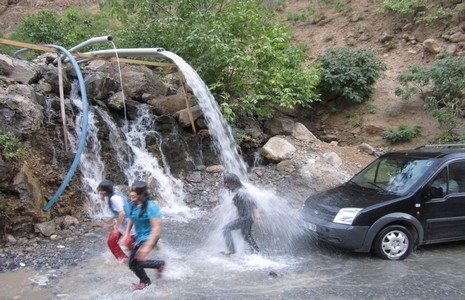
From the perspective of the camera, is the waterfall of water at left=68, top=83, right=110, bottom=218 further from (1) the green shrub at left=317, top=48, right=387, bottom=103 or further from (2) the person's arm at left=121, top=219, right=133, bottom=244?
(1) the green shrub at left=317, top=48, right=387, bottom=103

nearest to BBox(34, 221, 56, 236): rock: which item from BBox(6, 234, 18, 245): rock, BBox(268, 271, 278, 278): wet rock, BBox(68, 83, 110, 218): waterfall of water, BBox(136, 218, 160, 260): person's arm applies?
BBox(6, 234, 18, 245): rock

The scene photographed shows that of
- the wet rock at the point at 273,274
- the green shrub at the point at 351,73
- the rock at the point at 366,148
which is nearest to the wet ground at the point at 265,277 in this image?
the wet rock at the point at 273,274

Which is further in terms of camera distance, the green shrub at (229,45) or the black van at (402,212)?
the green shrub at (229,45)

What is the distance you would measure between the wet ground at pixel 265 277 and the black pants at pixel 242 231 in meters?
0.14

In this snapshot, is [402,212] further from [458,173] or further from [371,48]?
[371,48]

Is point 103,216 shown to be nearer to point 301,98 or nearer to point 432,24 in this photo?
point 301,98

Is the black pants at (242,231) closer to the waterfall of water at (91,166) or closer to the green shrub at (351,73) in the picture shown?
the waterfall of water at (91,166)

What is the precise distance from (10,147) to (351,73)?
38.1ft

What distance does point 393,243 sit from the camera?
6371 mm

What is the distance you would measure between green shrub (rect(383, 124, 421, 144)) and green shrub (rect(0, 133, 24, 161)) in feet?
36.9

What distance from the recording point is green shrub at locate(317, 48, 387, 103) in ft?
49.9

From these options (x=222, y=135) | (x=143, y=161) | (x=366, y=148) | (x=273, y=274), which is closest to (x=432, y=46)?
(x=366, y=148)

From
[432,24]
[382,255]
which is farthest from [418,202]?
Answer: [432,24]

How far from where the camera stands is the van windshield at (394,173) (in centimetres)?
670
